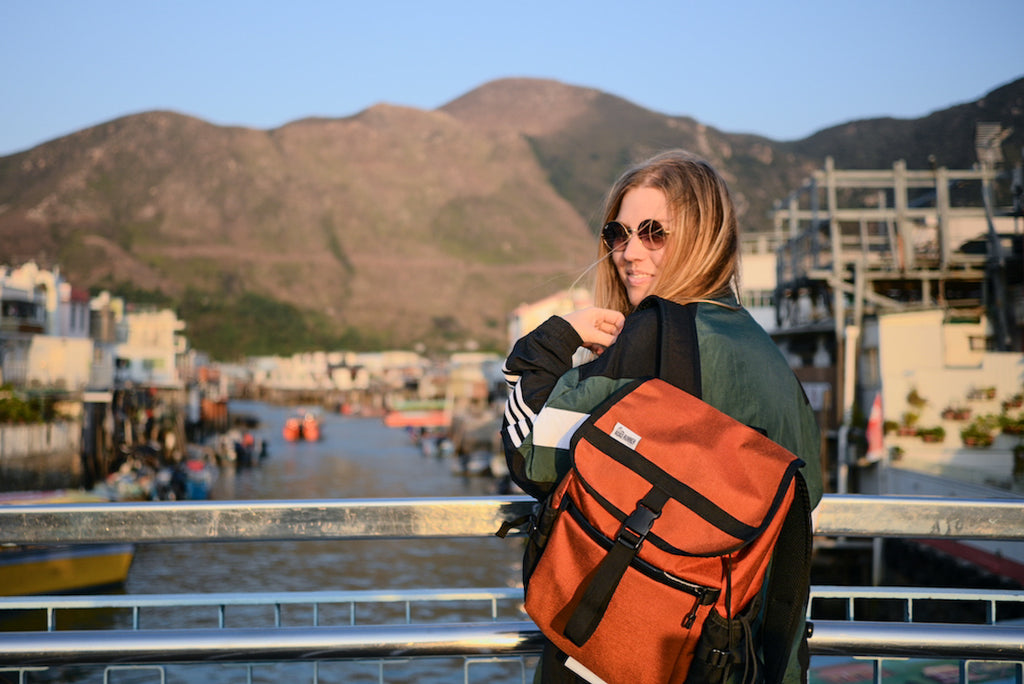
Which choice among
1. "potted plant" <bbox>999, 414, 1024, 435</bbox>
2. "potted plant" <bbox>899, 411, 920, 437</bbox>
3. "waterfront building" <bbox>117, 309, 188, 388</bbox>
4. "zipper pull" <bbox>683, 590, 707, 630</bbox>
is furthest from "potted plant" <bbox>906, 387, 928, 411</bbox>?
"waterfront building" <bbox>117, 309, 188, 388</bbox>

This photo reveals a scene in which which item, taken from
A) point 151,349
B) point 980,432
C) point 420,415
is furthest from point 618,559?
point 420,415

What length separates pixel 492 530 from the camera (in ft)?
7.39

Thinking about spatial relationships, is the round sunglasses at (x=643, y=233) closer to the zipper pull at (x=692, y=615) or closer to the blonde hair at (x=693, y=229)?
the blonde hair at (x=693, y=229)

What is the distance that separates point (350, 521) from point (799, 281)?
87.5 feet

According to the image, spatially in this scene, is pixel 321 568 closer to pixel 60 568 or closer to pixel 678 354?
pixel 60 568

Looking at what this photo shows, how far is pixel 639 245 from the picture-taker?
197 centimetres

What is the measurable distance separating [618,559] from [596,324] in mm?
564

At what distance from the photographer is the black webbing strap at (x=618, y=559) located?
1490 millimetres

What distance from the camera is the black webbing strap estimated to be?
58.7 inches

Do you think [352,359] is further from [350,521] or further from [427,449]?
[350,521]

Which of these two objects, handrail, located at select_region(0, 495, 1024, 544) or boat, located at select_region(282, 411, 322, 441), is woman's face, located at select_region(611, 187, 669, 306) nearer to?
handrail, located at select_region(0, 495, 1024, 544)

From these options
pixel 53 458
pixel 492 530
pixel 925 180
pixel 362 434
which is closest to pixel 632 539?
pixel 492 530

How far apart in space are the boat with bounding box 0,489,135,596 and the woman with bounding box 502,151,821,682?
74.9 ft

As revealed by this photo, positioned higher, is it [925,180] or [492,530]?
[925,180]
